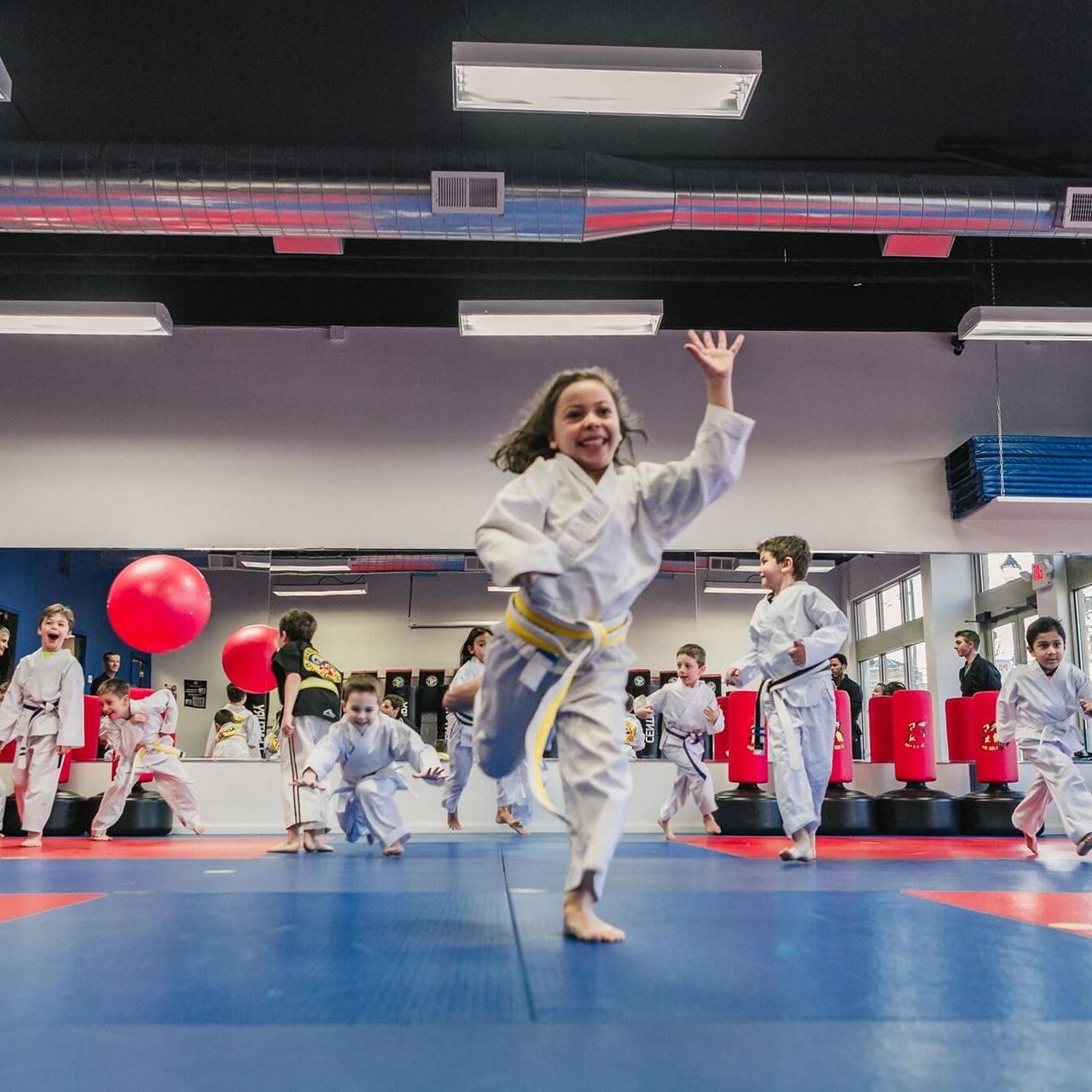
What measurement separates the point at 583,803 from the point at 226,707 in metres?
6.77

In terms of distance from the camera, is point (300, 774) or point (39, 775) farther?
point (39, 775)

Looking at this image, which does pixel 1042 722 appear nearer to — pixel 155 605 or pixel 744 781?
pixel 744 781

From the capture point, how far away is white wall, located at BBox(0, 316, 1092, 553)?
8.67 metres

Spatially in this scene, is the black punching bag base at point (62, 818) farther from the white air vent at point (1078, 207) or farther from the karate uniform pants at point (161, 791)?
the white air vent at point (1078, 207)

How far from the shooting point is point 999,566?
8.82m

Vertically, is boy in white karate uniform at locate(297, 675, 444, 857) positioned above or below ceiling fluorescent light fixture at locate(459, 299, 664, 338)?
below

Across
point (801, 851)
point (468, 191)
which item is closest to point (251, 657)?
point (468, 191)

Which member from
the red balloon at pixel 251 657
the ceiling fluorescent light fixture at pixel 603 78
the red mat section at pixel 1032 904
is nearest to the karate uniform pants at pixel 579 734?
the red mat section at pixel 1032 904

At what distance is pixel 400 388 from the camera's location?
8914 mm

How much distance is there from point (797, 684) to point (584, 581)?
8.90 feet

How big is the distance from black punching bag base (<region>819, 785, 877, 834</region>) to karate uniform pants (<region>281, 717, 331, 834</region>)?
12.9ft

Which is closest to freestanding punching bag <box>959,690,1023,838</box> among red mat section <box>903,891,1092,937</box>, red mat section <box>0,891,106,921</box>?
red mat section <box>903,891,1092,937</box>

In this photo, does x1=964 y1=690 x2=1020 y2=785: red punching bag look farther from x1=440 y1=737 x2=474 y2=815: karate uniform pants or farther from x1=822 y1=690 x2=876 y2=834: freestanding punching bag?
x1=440 y1=737 x2=474 y2=815: karate uniform pants

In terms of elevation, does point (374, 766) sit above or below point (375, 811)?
above
